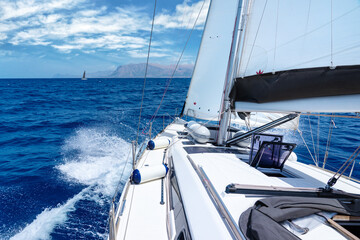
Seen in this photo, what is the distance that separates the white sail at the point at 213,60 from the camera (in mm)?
6133

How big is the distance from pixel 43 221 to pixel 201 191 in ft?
12.4

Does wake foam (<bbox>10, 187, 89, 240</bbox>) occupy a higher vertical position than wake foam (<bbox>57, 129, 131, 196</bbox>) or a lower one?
lower

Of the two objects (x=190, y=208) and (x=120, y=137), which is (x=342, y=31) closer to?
(x=190, y=208)

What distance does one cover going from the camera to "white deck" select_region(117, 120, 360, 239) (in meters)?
1.90

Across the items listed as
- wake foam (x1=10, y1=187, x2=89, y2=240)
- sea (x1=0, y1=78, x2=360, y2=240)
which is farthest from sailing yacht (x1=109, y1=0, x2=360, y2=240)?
wake foam (x1=10, y1=187, x2=89, y2=240)

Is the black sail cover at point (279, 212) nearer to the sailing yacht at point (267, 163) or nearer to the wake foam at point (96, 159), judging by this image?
the sailing yacht at point (267, 163)

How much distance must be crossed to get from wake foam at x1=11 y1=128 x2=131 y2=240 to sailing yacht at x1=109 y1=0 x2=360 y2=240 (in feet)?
5.76

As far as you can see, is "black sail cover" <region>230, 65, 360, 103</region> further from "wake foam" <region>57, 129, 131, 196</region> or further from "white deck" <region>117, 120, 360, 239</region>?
"wake foam" <region>57, 129, 131, 196</region>

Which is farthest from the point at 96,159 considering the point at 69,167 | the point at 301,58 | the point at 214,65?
the point at 301,58

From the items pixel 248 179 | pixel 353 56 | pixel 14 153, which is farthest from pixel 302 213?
pixel 14 153

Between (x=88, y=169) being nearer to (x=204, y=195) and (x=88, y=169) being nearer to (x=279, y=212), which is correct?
(x=204, y=195)

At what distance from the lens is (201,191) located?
2391 mm

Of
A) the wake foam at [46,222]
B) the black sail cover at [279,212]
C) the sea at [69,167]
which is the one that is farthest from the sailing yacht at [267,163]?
the wake foam at [46,222]

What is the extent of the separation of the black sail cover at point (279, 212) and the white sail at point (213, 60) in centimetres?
411
